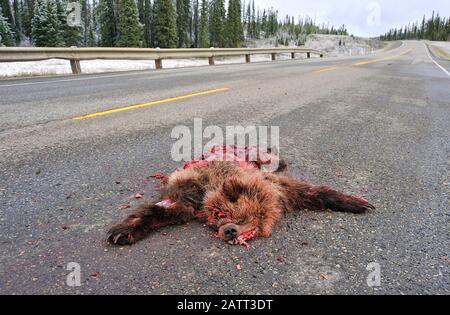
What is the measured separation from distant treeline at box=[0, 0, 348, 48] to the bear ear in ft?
179

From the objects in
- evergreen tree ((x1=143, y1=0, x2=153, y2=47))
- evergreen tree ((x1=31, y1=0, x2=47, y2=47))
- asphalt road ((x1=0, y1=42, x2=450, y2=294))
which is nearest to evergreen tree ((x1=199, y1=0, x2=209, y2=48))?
evergreen tree ((x1=143, y1=0, x2=153, y2=47))

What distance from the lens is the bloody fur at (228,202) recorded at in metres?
2.43

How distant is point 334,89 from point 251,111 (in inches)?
163

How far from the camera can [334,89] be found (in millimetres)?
9766

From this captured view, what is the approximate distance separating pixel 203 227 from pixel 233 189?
13.1 inches

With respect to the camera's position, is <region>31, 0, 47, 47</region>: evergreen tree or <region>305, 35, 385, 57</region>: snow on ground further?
<region>305, 35, 385, 57</region>: snow on ground

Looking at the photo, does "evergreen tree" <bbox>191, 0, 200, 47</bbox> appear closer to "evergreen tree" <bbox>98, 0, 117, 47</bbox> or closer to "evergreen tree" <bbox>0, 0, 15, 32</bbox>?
"evergreen tree" <bbox>98, 0, 117, 47</bbox>

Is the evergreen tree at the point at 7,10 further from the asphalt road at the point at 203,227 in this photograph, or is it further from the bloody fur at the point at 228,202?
the bloody fur at the point at 228,202

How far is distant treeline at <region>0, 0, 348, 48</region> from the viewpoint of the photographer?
2119 inches

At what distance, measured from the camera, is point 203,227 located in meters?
2.58

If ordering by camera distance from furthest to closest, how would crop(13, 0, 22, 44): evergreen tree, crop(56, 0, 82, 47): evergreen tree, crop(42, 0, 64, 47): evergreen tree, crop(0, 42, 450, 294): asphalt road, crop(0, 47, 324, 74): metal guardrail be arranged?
crop(13, 0, 22, 44): evergreen tree < crop(56, 0, 82, 47): evergreen tree < crop(42, 0, 64, 47): evergreen tree < crop(0, 47, 324, 74): metal guardrail < crop(0, 42, 450, 294): asphalt road
